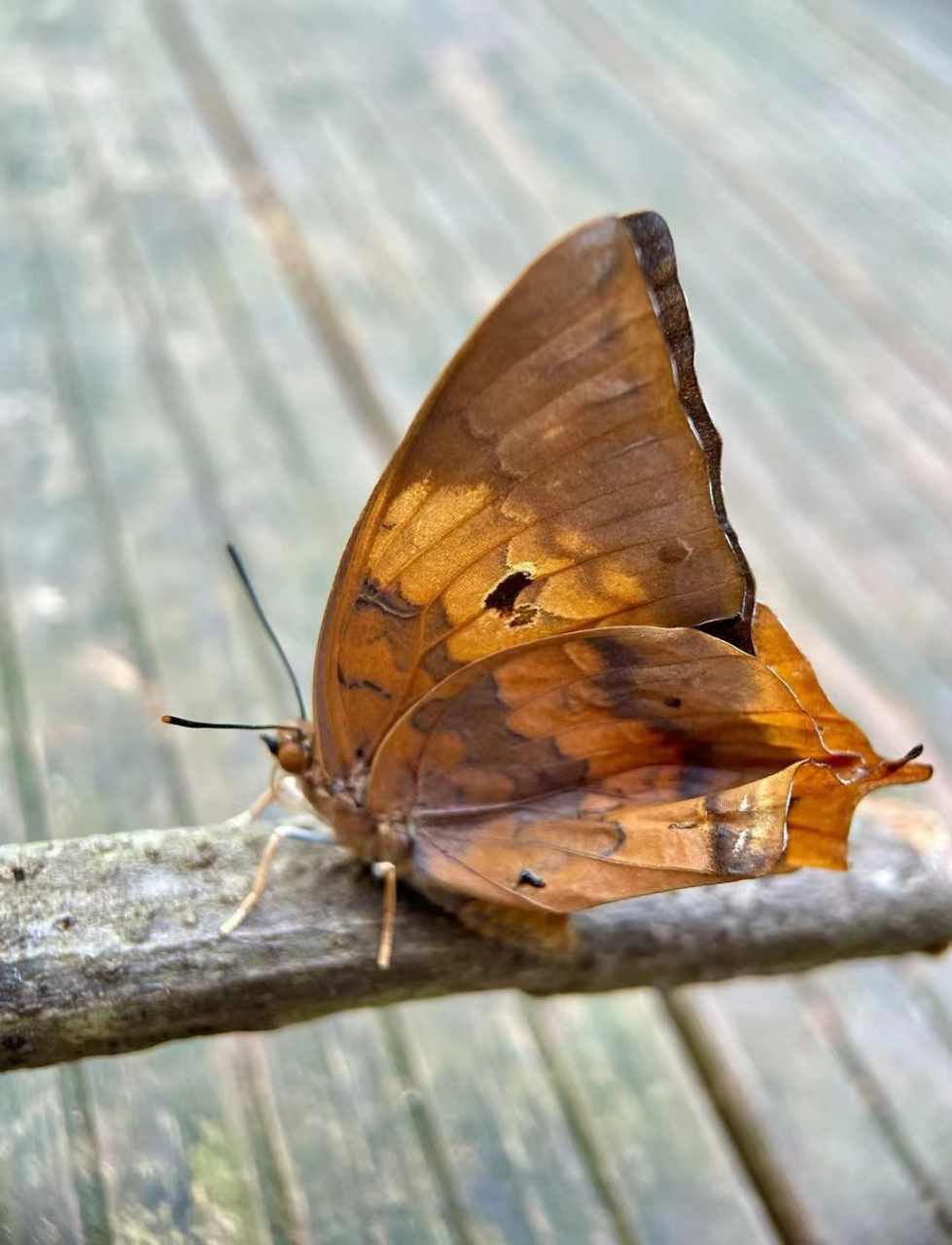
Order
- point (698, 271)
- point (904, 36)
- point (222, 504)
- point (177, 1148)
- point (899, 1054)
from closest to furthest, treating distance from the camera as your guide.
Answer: point (177, 1148) → point (899, 1054) → point (222, 504) → point (698, 271) → point (904, 36)

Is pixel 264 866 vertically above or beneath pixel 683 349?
beneath

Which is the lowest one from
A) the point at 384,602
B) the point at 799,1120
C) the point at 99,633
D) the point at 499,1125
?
the point at 99,633

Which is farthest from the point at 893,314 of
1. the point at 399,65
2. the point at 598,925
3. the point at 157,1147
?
the point at 157,1147

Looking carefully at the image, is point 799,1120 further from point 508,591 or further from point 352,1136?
point 508,591

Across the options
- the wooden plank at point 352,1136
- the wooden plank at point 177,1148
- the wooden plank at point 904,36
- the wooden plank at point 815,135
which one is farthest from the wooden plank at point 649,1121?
the wooden plank at point 904,36

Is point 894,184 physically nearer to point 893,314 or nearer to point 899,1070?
point 893,314

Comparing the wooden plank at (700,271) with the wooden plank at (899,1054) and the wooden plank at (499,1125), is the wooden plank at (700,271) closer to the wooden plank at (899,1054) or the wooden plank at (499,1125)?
the wooden plank at (899,1054)

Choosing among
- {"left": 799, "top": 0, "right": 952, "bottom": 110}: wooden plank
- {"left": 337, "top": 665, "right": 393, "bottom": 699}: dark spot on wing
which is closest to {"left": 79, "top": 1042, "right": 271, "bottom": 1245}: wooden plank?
{"left": 337, "top": 665, "right": 393, "bottom": 699}: dark spot on wing

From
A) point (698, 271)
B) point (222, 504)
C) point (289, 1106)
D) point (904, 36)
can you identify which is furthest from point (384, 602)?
point (904, 36)
